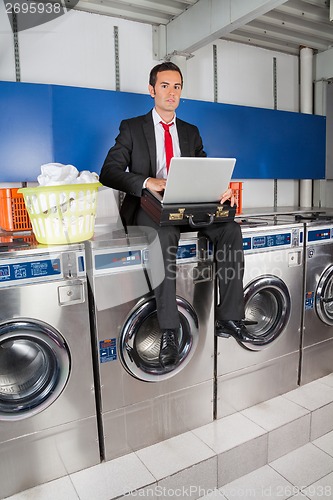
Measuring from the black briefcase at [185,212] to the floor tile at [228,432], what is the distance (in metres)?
1.29

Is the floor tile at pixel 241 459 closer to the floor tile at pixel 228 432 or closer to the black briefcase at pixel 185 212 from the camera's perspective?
the floor tile at pixel 228 432

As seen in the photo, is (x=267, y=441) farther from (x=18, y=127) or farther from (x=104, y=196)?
(x=18, y=127)

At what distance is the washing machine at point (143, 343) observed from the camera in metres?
2.12

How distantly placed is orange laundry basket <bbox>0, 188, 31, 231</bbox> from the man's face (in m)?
1.06

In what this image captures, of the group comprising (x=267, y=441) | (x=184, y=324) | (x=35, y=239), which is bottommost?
(x=267, y=441)

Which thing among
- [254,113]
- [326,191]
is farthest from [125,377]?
[326,191]

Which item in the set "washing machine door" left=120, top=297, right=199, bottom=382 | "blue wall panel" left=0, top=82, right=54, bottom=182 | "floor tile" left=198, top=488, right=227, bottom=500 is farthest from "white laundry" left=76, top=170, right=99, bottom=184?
"floor tile" left=198, top=488, right=227, bottom=500

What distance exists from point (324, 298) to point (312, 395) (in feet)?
2.37

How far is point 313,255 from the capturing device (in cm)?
295

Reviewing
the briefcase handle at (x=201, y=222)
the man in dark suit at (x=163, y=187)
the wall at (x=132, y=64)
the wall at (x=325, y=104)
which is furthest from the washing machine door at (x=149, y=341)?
the wall at (x=325, y=104)

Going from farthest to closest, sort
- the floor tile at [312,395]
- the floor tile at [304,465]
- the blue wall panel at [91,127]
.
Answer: the blue wall panel at [91,127], the floor tile at [312,395], the floor tile at [304,465]

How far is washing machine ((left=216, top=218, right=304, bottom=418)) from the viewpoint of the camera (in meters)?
2.62

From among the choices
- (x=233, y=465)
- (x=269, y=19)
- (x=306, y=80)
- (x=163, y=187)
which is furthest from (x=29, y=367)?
(x=306, y=80)

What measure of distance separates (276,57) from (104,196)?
2789mm
